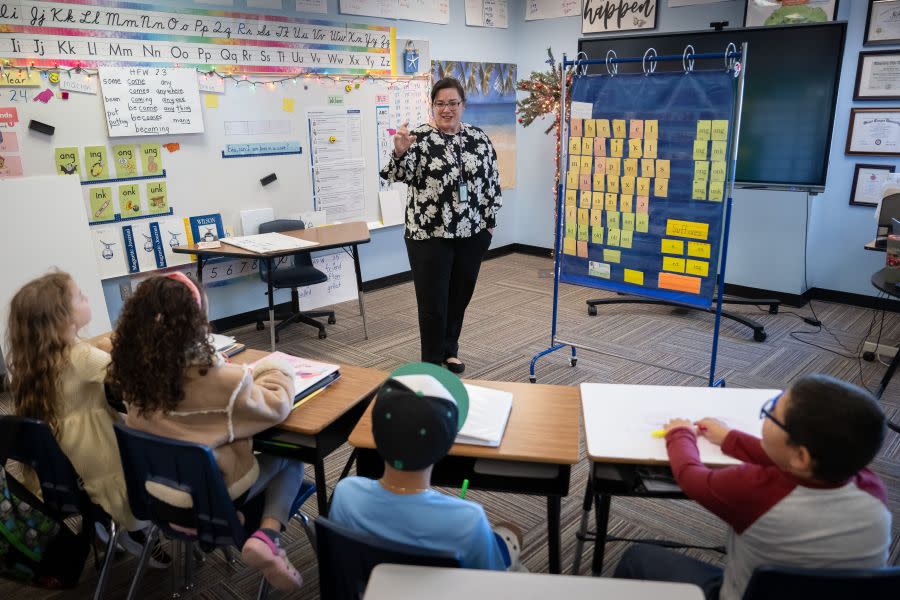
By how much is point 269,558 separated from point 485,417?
2.08ft

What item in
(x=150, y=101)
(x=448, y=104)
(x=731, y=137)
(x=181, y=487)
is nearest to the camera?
(x=181, y=487)

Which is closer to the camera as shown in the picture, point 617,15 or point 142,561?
point 142,561

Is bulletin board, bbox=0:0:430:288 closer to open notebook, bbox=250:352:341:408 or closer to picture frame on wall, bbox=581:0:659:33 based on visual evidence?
picture frame on wall, bbox=581:0:659:33

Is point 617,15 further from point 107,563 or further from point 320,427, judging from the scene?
point 107,563

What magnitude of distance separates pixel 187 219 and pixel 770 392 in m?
3.50

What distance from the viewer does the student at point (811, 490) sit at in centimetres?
112

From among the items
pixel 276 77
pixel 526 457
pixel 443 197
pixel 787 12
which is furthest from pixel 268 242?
pixel 787 12

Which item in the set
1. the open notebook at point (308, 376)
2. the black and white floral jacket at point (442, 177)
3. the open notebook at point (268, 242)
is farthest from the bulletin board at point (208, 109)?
the open notebook at point (308, 376)

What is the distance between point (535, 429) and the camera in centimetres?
166

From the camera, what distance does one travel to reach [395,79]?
5086 millimetres

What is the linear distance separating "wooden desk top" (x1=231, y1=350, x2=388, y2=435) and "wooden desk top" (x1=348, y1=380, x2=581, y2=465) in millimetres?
103

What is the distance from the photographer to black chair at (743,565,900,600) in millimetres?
1032

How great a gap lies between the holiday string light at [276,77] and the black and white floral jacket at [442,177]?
1.61 metres

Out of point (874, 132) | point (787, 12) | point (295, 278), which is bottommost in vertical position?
point (295, 278)
